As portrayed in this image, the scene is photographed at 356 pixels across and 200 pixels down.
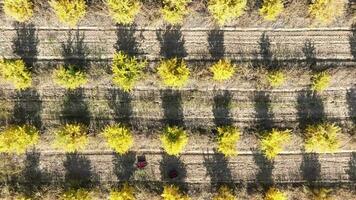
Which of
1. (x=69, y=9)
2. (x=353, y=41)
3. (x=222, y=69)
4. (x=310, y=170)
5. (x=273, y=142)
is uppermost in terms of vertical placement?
(x=69, y=9)

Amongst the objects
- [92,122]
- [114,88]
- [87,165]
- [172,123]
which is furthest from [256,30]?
Result: [87,165]

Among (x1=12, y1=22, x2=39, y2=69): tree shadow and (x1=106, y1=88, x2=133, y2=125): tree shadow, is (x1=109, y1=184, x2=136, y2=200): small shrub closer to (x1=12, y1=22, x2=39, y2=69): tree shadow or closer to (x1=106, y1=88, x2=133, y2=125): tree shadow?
(x1=106, y1=88, x2=133, y2=125): tree shadow

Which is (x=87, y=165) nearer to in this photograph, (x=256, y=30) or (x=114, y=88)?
(x=114, y=88)

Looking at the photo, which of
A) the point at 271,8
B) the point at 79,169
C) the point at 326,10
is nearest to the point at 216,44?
the point at 271,8

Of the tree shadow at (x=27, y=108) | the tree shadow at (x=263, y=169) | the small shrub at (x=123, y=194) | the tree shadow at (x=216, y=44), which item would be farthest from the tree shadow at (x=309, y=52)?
the tree shadow at (x=27, y=108)

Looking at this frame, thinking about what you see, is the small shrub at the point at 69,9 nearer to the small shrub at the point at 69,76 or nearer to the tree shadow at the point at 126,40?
the tree shadow at the point at 126,40

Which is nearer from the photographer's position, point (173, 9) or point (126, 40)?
point (173, 9)

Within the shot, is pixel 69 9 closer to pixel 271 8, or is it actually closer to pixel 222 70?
pixel 222 70
